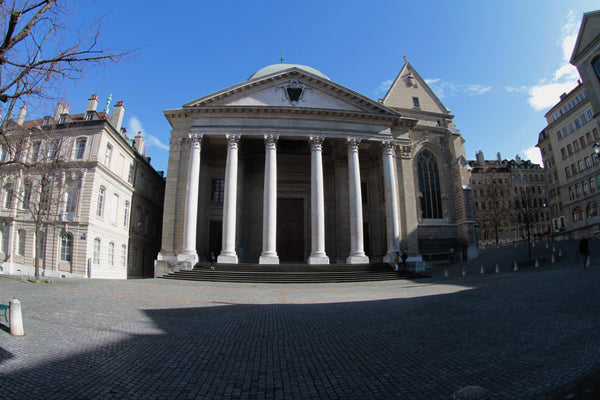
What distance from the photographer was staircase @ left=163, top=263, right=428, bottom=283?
19703mm

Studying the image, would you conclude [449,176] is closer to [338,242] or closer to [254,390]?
[338,242]

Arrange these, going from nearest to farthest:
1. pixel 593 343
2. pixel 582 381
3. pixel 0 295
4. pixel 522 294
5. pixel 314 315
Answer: pixel 582 381, pixel 593 343, pixel 314 315, pixel 522 294, pixel 0 295

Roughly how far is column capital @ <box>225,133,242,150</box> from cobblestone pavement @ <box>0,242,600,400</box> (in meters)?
17.8

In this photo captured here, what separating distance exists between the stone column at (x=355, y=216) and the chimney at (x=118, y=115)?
23.1 meters

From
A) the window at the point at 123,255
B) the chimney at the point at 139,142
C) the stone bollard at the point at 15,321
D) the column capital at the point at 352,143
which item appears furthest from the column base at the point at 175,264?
the chimney at the point at 139,142

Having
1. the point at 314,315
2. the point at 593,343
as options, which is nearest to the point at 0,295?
the point at 314,315

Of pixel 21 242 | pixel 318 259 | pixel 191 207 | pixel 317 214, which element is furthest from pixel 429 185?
pixel 21 242

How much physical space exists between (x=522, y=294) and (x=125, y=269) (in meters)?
31.1

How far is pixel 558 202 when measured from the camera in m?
47.9

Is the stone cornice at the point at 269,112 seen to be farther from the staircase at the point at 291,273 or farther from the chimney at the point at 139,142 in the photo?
the staircase at the point at 291,273

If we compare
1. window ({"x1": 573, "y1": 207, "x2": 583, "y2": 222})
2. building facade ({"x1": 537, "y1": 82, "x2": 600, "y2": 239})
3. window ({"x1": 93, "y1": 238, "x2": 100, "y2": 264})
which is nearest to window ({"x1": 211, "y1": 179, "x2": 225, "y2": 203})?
window ({"x1": 93, "y1": 238, "x2": 100, "y2": 264})

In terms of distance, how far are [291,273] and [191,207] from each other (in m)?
9.63

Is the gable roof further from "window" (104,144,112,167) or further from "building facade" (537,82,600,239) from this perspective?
"building facade" (537,82,600,239)

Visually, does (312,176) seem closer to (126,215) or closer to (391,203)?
(391,203)
